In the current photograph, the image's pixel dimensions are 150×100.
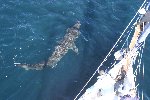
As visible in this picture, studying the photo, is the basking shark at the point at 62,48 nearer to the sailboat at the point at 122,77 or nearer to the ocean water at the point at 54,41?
the ocean water at the point at 54,41

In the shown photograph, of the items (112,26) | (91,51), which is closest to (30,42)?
(91,51)

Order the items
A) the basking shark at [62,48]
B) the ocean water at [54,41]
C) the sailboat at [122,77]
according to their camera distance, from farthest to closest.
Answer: the basking shark at [62,48] < the ocean water at [54,41] < the sailboat at [122,77]

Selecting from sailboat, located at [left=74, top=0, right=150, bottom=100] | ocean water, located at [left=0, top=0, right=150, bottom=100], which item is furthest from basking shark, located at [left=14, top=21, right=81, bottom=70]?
sailboat, located at [left=74, top=0, right=150, bottom=100]

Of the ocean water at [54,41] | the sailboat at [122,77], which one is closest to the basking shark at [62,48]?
Result: the ocean water at [54,41]

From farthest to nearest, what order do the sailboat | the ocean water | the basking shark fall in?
the basking shark
the ocean water
the sailboat

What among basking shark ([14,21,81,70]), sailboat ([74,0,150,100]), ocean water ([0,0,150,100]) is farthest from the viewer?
basking shark ([14,21,81,70])

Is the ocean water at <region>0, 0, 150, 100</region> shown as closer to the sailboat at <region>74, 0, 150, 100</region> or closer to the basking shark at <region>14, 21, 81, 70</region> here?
the basking shark at <region>14, 21, 81, 70</region>

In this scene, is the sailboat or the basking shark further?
the basking shark

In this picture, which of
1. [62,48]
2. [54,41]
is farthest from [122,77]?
[54,41]
